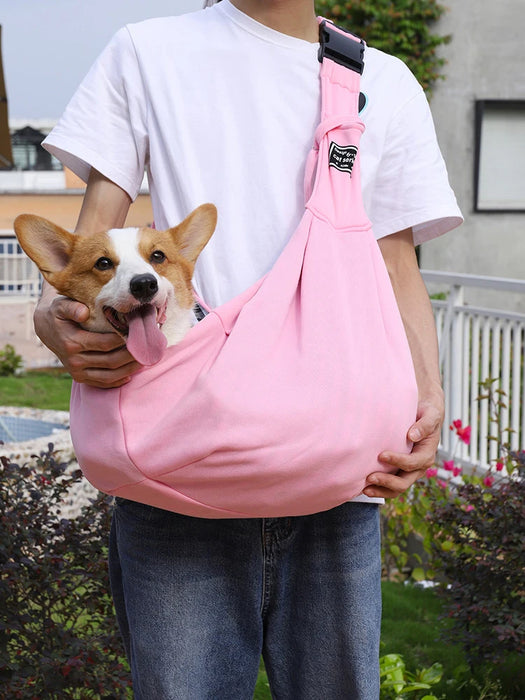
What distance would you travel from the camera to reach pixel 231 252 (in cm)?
167

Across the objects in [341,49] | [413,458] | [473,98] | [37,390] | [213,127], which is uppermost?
[473,98]

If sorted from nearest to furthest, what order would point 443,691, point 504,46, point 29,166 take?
point 443,691 < point 504,46 < point 29,166

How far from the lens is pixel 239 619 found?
1.70 metres

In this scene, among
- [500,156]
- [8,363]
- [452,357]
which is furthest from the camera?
[8,363]

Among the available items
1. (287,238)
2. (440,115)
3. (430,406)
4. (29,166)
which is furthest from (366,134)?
(29,166)

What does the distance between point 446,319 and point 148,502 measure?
4.97 metres

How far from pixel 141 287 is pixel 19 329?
57.0 feet

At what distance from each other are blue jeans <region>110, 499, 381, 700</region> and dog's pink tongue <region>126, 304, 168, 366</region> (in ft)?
1.19

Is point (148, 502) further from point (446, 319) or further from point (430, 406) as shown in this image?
point (446, 319)

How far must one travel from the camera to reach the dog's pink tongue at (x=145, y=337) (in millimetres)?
1389

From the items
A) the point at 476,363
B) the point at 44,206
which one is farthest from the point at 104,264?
the point at 44,206

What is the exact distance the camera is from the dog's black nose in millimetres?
1427

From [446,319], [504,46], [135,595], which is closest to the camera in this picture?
[135,595]

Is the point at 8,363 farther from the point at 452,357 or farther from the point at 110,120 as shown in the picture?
the point at 110,120
